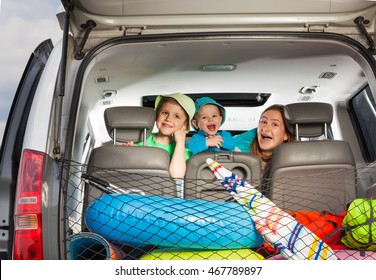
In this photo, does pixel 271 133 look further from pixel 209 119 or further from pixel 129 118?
pixel 129 118

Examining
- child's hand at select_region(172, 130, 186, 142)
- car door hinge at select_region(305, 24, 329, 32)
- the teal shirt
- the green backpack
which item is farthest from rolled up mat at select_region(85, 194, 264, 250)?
the teal shirt

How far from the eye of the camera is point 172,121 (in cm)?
369

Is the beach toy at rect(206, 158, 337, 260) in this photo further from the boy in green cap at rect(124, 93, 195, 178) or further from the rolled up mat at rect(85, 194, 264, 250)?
the boy in green cap at rect(124, 93, 195, 178)

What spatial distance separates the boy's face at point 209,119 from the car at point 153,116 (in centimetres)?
17

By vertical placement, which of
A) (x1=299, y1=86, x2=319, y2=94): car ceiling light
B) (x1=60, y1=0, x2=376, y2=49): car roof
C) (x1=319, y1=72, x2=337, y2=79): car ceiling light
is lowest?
(x1=299, y1=86, x2=319, y2=94): car ceiling light

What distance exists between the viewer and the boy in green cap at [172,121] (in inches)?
144

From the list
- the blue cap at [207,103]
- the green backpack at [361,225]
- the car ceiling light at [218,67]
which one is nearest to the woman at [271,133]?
the blue cap at [207,103]

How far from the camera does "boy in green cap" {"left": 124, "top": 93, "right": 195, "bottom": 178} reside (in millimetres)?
3658

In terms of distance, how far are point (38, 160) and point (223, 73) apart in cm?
174

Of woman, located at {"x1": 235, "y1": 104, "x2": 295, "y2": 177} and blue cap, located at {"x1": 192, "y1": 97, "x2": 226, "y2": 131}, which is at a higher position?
blue cap, located at {"x1": 192, "y1": 97, "x2": 226, "y2": 131}

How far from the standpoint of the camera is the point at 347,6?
2.75 meters

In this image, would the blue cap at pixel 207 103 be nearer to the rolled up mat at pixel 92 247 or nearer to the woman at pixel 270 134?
the woman at pixel 270 134

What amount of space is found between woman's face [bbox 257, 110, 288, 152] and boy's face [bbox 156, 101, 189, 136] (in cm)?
49

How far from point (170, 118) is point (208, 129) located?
255mm
